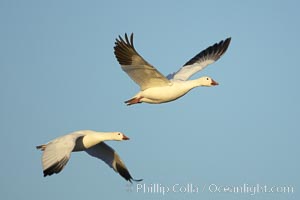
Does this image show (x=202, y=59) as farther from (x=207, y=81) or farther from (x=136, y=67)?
(x=136, y=67)

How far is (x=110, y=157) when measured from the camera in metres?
20.0

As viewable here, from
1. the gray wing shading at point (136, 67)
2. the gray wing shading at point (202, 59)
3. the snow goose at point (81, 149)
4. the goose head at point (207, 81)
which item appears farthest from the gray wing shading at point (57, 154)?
the gray wing shading at point (202, 59)

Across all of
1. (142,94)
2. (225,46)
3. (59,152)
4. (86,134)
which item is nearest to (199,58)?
(225,46)

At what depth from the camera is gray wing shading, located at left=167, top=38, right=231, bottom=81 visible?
22.4 meters

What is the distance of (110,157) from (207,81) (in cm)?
321

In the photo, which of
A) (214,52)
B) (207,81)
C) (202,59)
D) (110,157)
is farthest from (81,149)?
(214,52)

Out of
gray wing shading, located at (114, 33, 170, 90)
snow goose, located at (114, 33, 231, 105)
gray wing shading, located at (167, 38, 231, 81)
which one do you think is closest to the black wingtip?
gray wing shading, located at (167, 38, 231, 81)

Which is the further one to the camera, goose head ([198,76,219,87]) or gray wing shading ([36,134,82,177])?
goose head ([198,76,219,87])

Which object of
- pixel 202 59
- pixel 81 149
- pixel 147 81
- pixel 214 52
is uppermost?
pixel 214 52

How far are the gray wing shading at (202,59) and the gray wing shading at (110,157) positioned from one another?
3.32m

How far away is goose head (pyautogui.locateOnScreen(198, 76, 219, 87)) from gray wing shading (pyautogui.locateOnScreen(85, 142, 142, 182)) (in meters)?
2.87

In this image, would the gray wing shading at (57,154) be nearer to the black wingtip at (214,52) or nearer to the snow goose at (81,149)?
the snow goose at (81,149)

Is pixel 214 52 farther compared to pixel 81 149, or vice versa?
pixel 214 52

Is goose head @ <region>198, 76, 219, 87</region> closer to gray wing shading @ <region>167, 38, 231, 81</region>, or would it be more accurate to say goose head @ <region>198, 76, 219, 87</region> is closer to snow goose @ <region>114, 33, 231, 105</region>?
snow goose @ <region>114, 33, 231, 105</region>
